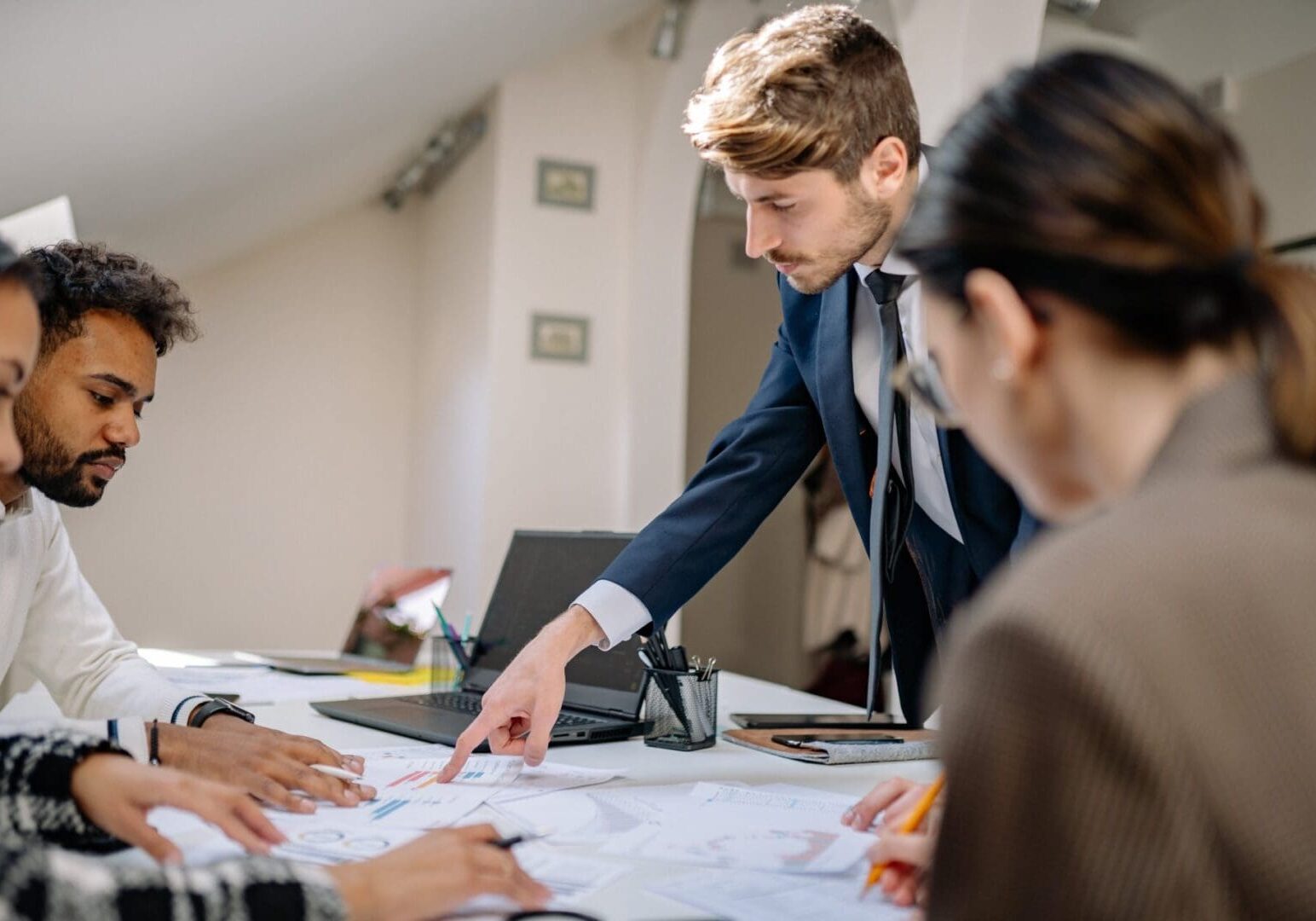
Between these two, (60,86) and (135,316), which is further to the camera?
(60,86)

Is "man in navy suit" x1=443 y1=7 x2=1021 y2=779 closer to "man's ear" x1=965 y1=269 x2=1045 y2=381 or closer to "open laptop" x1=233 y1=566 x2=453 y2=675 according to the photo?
"man's ear" x1=965 y1=269 x2=1045 y2=381

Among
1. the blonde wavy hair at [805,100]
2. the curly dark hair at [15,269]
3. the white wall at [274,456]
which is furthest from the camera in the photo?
the white wall at [274,456]

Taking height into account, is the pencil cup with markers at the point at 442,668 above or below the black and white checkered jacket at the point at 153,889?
below

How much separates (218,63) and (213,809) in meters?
2.30

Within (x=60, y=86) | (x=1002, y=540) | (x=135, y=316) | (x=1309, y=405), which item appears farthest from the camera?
(x=60, y=86)

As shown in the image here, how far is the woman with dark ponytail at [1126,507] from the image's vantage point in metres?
0.44

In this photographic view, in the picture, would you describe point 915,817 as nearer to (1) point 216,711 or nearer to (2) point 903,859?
(2) point 903,859

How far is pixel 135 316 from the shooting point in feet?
5.12

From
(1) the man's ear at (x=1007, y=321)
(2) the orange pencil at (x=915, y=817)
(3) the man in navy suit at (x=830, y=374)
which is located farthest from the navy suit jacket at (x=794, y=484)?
(1) the man's ear at (x=1007, y=321)

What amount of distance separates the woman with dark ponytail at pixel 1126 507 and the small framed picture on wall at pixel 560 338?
344 cm

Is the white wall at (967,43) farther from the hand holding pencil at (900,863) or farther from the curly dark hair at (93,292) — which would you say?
the hand holding pencil at (900,863)

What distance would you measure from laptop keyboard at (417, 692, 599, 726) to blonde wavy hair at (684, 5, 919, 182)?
722mm

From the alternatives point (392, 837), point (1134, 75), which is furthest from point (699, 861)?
point (1134, 75)

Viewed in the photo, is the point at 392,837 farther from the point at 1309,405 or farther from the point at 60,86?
the point at 60,86
